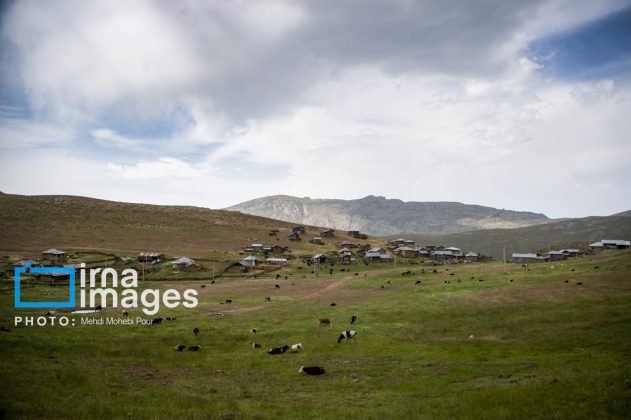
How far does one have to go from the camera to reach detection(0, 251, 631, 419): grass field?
18.5 metres

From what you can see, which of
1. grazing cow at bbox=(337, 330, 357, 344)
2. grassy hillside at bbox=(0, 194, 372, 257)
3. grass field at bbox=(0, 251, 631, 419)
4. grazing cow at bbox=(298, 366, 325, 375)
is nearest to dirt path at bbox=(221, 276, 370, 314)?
grass field at bbox=(0, 251, 631, 419)

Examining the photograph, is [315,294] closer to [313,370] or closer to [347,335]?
[347,335]

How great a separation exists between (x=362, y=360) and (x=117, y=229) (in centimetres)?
14737

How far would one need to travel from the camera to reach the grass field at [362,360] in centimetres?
1853

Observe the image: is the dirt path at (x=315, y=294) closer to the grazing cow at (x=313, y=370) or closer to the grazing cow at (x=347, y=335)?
the grazing cow at (x=347, y=335)

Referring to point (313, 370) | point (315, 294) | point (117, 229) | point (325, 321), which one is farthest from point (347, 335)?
point (117, 229)

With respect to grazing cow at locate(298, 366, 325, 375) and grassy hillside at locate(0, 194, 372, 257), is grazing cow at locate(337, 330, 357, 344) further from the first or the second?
grassy hillside at locate(0, 194, 372, 257)

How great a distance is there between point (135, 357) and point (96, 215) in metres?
155

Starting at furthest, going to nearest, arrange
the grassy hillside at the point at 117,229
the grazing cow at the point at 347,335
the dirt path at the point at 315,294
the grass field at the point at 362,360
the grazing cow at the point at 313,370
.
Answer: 1. the grassy hillside at the point at 117,229
2. the dirt path at the point at 315,294
3. the grazing cow at the point at 347,335
4. the grazing cow at the point at 313,370
5. the grass field at the point at 362,360

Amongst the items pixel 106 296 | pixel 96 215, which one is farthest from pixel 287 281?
pixel 96 215

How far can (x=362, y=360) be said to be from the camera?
31.1 metres

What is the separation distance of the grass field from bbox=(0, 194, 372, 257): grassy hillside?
82.1 meters

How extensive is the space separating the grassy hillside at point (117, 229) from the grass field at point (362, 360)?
8210 cm

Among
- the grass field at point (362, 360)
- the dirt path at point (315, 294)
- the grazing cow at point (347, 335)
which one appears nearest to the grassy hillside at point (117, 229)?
the dirt path at point (315, 294)
